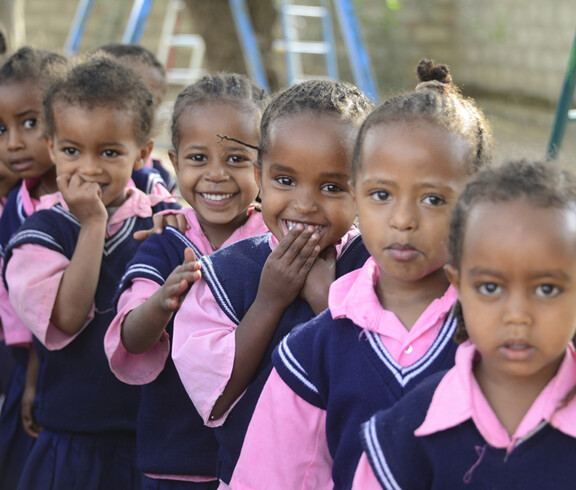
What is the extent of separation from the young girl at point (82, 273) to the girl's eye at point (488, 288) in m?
1.54

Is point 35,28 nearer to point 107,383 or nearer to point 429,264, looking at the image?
point 107,383

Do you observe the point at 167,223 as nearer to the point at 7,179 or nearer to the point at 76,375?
the point at 76,375

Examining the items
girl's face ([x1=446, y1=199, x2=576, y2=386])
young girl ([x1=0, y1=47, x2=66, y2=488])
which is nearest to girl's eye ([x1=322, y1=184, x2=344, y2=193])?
girl's face ([x1=446, y1=199, x2=576, y2=386])

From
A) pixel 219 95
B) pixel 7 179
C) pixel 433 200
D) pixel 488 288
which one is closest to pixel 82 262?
pixel 219 95

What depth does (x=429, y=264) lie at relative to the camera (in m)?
1.80

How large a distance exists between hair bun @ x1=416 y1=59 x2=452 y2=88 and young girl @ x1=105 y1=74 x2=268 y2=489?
0.54 meters

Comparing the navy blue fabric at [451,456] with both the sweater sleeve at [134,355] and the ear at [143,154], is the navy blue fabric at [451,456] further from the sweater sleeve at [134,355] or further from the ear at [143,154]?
the ear at [143,154]

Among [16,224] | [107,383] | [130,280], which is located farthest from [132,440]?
[16,224]

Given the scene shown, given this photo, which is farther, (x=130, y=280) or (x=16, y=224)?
(x=16, y=224)

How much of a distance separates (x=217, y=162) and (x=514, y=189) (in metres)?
1.27

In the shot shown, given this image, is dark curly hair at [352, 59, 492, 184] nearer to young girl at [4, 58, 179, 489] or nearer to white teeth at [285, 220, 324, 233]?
white teeth at [285, 220, 324, 233]

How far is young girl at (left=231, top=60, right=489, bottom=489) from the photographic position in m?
1.74

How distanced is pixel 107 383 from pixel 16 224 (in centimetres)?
82

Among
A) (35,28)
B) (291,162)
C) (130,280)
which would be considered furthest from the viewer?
(35,28)
